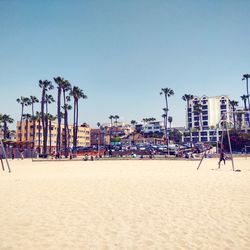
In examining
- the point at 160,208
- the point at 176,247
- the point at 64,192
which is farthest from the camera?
the point at 64,192

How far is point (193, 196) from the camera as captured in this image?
11070 millimetres

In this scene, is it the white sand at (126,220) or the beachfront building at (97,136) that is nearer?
the white sand at (126,220)

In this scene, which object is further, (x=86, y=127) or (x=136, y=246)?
(x=86, y=127)

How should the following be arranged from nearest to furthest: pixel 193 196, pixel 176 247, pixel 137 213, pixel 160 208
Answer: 1. pixel 176 247
2. pixel 137 213
3. pixel 160 208
4. pixel 193 196

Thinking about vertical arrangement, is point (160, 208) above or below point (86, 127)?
below

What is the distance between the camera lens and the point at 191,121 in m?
169

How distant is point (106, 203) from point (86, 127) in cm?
15663

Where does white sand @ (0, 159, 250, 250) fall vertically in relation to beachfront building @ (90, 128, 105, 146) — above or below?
below

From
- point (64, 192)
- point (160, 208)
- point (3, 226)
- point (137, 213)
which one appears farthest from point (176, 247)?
point (64, 192)

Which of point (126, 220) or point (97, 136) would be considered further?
point (97, 136)

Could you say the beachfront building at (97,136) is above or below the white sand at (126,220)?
above

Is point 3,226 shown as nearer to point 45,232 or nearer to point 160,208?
point 45,232

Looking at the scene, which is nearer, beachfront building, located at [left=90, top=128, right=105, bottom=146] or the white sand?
the white sand

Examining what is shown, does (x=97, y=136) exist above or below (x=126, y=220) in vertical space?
above
